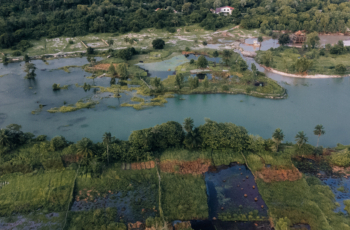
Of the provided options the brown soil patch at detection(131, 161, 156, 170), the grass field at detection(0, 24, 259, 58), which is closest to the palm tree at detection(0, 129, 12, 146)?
the brown soil patch at detection(131, 161, 156, 170)

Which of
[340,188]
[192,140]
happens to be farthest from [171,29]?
[340,188]

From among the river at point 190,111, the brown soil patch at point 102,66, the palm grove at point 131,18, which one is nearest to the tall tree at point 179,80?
the river at point 190,111

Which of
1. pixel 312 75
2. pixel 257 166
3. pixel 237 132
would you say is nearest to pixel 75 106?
pixel 237 132

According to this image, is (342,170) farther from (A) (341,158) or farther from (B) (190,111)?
(B) (190,111)

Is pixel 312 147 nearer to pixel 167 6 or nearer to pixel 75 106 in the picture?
pixel 75 106

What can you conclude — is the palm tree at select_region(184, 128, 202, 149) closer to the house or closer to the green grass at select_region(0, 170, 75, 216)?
the green grass at select_region(0, 170, 75, 216)
